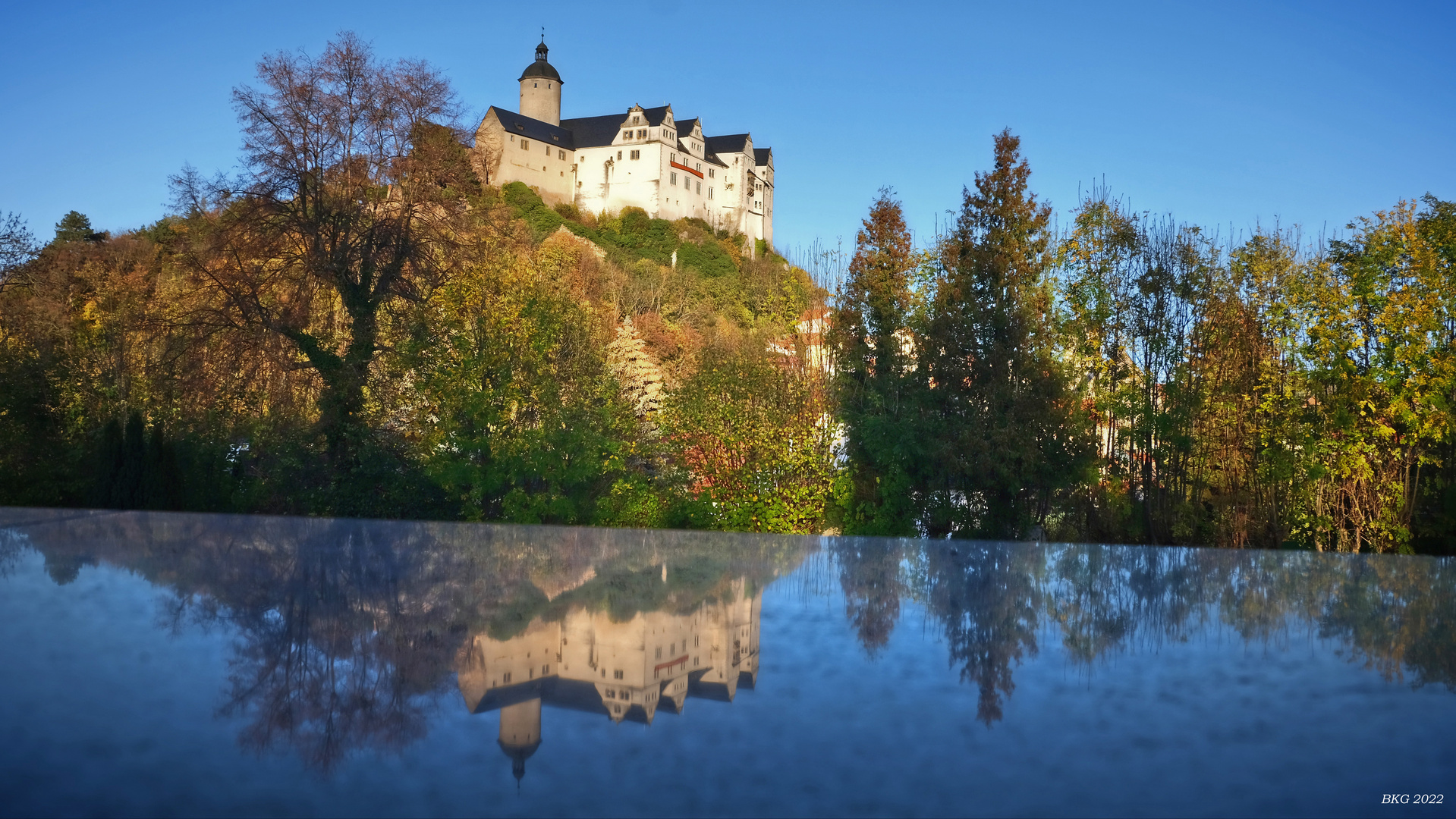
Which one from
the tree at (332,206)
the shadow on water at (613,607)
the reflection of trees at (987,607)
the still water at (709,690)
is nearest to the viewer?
the still water at (709,690)

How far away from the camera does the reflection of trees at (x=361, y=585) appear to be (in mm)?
2432

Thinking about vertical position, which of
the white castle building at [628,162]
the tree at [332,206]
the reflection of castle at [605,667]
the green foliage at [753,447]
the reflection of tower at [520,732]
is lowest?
the reflection of tower at [520,732]

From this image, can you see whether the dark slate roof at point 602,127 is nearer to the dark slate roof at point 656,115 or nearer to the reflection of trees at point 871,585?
the dark slate roof at point 656,115

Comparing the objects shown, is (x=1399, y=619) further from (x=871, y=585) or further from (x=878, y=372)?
(x=878, y=372)

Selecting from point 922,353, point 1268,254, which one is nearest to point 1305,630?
point 922,353

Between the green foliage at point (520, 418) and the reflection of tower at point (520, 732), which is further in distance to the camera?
the green foliage at point (520, 418)

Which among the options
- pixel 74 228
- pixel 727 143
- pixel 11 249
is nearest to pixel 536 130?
pixel 727 143

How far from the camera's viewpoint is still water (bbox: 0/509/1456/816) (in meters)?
1.94

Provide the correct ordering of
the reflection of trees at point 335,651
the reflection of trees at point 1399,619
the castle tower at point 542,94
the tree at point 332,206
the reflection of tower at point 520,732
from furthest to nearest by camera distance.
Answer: the castle tower at point 542,94
the tree at point 332,206
the reflection of trees at point 1399,619
the reflection of trees at point 335,651
the reflection of tower at point 520,732

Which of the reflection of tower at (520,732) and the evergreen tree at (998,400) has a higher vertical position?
the evergreen tree at (998,400)

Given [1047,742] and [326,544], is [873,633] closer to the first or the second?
[1047,742]

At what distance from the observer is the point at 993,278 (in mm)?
10453

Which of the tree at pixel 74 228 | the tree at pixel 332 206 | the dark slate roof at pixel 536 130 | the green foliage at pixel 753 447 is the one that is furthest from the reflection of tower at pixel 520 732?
the dark slate roof at pixel 536 130

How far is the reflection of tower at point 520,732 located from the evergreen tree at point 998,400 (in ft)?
24.0
